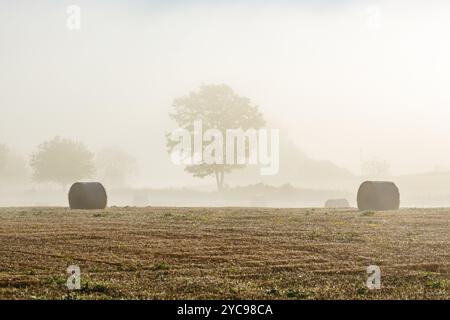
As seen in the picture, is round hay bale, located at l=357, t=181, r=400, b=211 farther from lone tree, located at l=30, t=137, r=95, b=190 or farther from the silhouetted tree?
the silhouetted tree

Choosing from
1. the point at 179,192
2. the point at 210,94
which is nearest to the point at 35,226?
the point at 210,94

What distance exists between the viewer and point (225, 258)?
20516 millimetres

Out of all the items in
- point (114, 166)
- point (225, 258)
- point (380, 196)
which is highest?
point (114, 166)

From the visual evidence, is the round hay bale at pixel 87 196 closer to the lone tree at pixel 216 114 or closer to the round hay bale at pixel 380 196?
the round hay bale at pixel 380 196

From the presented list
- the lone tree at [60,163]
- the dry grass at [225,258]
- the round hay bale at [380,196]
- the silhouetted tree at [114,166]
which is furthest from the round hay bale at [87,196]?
the silhouetted tree at [114,166]

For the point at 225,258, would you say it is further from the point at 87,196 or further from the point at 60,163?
the point at 60,163

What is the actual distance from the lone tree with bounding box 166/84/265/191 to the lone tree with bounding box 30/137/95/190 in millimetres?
31306

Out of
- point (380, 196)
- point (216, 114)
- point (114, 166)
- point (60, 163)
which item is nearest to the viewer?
point (380, 196)

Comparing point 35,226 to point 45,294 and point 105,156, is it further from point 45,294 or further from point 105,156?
point 105,156

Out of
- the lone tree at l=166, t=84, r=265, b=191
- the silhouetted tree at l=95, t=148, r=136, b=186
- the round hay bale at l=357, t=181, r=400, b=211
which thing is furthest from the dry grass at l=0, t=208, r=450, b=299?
the silhouetted tree at l=95, t=148, r=136, b=186

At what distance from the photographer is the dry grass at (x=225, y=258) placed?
616 inches

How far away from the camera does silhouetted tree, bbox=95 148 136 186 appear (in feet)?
510

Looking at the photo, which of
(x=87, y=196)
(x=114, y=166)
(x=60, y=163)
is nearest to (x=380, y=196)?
(x=87, y=196)

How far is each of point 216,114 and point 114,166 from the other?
71.7m
